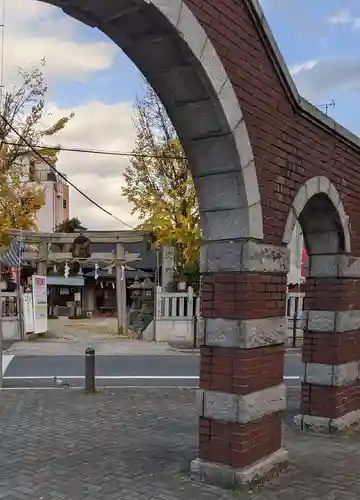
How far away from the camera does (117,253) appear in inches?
870

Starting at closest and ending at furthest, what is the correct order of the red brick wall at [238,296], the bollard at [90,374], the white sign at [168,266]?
the red brick wall at [238,296], the bollard at [90,374], the white sign at [168,266]

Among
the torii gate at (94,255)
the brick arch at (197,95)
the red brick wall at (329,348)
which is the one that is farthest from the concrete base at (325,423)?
the torii gate at (94,255)

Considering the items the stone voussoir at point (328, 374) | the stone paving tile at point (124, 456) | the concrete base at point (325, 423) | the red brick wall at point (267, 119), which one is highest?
the red brick wall at point (267, 119)

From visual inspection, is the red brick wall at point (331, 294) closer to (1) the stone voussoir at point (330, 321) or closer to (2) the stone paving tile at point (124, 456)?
(1) the stone voussoir at point (330, 321)

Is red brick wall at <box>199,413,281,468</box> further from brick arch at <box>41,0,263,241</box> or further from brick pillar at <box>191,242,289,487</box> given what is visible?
brick arch at <box>41,0,263,241</box>

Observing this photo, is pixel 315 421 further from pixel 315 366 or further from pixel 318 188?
pixel 318 188

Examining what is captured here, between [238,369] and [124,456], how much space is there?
1943 mm

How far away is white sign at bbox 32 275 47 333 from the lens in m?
18.4

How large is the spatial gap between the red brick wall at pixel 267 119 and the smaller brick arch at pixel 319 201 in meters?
0.09

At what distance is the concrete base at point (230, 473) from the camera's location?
5277mm

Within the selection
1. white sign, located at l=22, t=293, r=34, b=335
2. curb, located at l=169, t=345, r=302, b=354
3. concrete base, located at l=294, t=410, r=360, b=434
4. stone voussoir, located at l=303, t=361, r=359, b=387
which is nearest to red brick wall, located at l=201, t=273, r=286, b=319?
stone voussoir, located at l=303, t=361, r=359, b=387

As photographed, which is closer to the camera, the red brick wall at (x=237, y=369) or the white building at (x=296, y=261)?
the red brick wall at (x=237, y=369)

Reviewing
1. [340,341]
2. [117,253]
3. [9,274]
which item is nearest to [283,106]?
[340,341]

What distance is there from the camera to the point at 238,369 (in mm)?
5332
